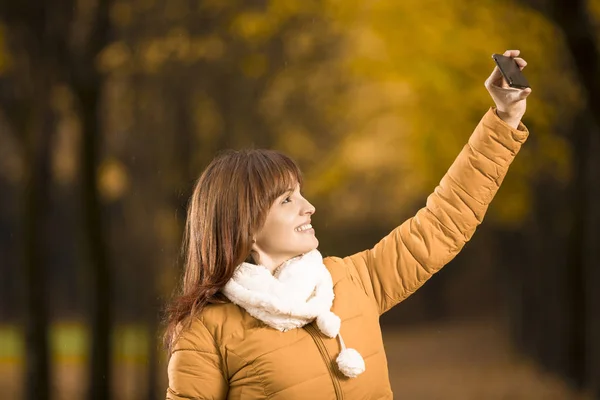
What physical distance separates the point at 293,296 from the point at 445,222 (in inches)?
24.6

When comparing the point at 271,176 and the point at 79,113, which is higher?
the point at 79,113

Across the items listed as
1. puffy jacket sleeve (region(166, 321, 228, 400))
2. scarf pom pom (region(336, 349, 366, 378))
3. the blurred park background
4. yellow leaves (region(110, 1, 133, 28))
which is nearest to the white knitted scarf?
scarf pom pom (region(336, 349, 366, 378))

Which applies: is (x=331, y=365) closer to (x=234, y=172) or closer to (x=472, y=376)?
(x=234, y=172)

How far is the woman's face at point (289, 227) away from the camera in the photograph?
360cm

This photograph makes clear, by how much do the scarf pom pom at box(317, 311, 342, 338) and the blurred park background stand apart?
15.6ft

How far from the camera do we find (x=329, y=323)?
3453mm

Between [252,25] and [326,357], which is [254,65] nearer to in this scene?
[252,25]

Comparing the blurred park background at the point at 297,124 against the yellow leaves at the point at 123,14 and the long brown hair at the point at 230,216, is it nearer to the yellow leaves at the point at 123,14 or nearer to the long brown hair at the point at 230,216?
the yellow leaves at the point at 123,14

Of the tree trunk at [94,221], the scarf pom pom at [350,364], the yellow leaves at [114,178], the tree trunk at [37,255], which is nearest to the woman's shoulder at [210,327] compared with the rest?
the scarf pom pom at [350,364]

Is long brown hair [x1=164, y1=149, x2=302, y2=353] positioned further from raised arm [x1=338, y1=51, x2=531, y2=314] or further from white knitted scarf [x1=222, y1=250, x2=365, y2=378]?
raised arm [x1=338, y1=51, x2=531, y2=314]

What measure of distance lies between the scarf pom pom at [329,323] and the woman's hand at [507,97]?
2.97ft

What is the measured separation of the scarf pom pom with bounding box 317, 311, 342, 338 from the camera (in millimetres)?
3449

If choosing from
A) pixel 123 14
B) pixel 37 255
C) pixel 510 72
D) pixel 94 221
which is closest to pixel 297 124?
pixel 123 14

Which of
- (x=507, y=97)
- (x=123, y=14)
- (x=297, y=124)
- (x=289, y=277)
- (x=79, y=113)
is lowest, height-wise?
(x=289, y=277)
